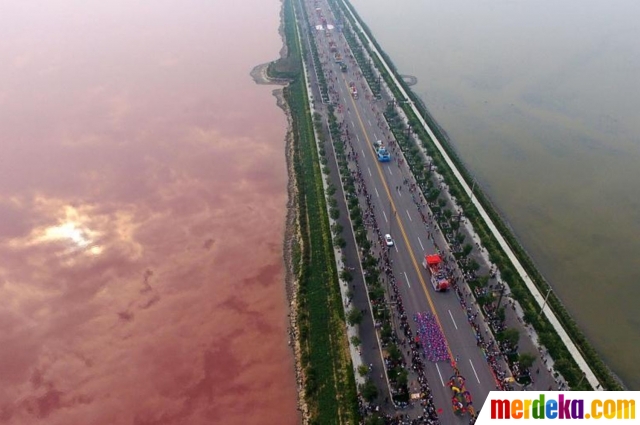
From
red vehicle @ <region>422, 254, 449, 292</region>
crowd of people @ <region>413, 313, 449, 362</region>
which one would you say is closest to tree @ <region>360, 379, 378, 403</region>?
crowd of people @ <region>413, 313, 449, 362</region>

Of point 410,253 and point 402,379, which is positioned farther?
point 410,253

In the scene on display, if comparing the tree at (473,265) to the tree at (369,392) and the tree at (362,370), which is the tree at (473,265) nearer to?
the tree at (362,370)

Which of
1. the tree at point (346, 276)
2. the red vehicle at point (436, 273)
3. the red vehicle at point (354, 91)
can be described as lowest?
the red vehicle at point (436, 273)

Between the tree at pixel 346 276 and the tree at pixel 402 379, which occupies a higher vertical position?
the tree at pixel 346 276

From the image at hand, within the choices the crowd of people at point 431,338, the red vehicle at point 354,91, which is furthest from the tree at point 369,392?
the red vehicle at point 354,91

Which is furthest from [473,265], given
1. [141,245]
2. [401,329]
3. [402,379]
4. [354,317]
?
[141,245]

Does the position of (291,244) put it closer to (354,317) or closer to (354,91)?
(354,317)

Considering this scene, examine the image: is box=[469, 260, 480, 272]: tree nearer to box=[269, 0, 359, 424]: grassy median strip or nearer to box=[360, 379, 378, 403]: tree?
box=[269, 0, 359, 424]: grassy median strip
